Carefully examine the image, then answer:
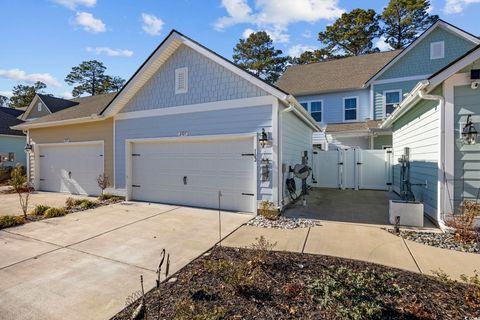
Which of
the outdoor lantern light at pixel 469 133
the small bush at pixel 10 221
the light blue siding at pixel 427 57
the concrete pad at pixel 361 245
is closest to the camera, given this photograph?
the concrete pad at pixel 361 245

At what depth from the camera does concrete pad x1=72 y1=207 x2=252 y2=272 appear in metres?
4.17

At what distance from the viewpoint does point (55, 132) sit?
439 inches

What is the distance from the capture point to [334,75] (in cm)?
1549

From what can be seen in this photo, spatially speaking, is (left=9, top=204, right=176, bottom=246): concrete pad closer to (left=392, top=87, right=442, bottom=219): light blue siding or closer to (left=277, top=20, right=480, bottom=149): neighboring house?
(left=392, top=87, right=442, bottom=219): light blue siding

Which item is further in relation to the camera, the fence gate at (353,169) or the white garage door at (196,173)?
the fence gate at (353,169)

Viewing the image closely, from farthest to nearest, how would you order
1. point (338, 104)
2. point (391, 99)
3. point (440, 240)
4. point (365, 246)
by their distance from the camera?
point (338, 104), point (391, 99), point (440, 240), point (365, 246)

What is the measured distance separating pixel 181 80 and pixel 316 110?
980 centimetres

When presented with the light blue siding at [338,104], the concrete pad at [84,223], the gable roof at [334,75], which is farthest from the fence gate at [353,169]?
the concrete pad at [84,223]

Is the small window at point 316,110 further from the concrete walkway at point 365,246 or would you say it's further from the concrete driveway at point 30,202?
the concrete driveway at point 30,202

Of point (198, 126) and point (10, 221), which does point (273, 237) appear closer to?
point (198, 126)

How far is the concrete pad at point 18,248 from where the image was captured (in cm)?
415

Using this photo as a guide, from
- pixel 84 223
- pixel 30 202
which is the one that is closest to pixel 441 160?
pixel 84 223

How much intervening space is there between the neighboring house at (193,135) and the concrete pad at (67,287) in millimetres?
3888

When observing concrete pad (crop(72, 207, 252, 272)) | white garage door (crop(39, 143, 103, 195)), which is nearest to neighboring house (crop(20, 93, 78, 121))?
white garage door (crop(39, 143, 103, 195))
